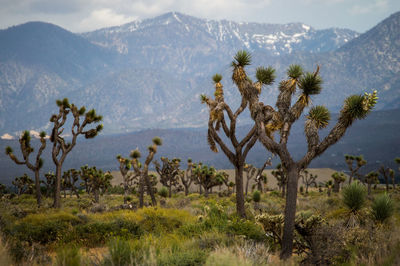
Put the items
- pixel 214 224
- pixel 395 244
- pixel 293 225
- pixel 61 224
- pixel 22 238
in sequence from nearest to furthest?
pixel 395 244
pixel 293 225
pixel 214 224
pixel 22 238
pixel 61 224

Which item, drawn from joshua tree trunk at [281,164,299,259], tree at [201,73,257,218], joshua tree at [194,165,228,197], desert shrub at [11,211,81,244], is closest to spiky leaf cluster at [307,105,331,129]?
joshua tree trunk at [281,164,299,259]

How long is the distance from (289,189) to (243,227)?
184 cm

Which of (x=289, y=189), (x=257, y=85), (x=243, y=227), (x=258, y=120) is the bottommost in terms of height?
(x=243, y=227)

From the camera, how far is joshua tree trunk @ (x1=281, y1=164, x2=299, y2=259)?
10441 millimetres

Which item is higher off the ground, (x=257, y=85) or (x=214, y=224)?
(x=257, y=85)

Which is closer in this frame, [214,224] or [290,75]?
[214,224]

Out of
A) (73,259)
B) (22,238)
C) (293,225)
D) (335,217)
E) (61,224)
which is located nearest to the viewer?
(73,259)

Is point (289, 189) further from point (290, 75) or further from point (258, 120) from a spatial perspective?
point (290, 75)

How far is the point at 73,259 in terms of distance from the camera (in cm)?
636

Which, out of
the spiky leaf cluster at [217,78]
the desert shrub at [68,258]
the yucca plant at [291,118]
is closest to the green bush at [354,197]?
the yucca plant at [291,118]

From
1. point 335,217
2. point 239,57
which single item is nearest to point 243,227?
point 335,217

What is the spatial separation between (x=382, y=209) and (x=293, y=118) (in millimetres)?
4620

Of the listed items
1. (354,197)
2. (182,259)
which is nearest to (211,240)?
(182,259)

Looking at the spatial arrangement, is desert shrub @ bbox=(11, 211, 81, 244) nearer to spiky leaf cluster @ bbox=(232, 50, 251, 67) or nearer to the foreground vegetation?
the foreground vegetation
